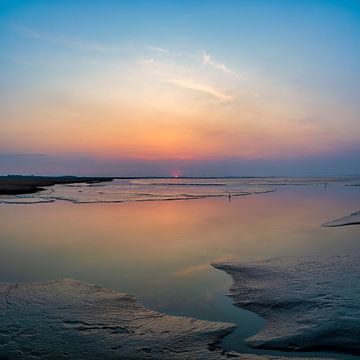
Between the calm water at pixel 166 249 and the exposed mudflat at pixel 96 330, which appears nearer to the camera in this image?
the exposed mudflat at pixel 96 330

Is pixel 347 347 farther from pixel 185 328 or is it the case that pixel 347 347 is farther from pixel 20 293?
pixel 20 293

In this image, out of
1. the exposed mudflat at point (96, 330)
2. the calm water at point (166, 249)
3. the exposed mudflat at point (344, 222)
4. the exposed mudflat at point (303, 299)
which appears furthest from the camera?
the exposed mudflat at point (344, 222)

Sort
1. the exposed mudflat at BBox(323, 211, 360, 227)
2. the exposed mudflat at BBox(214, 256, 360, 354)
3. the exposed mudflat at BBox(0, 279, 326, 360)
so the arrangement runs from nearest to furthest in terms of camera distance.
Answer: the exposed mudflat at BBox(0, 279, 326, 360), the exposed mudflat at BBox(214, 256, 360, 354), the exposed mudflat at BBox(323, 211, 360, 227)

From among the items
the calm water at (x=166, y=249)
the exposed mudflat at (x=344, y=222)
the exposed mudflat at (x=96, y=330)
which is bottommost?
the exposed mudflat at (x=96, y=330)

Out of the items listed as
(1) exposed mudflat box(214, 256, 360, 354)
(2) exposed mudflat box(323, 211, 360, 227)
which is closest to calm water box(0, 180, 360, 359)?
(1) exposed mudflat box(214, 256, 360, 354)

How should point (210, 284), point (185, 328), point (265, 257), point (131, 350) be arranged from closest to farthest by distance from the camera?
point (131, 350)
point (185, 328)
point (210, 284)
point (265, 257)

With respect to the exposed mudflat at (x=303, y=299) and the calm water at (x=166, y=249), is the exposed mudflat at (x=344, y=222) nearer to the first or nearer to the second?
the calm water at (x=166, y=249)

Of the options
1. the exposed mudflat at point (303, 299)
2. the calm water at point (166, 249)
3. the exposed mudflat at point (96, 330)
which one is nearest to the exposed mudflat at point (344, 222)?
the calm water at point (166, 249)

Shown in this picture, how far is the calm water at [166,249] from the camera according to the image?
27.2ft

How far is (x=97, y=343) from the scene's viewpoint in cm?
602

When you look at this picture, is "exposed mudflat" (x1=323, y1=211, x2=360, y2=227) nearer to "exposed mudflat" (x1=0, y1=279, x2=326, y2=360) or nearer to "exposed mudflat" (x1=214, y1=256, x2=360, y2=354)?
"exposed mudflat" (x1=214, y1=256, x2=360, y2=354)

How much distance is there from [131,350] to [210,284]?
12.2 ft

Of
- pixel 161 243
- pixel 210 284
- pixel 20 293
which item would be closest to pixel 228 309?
pixel 210 284

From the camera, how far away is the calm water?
8281 mm
